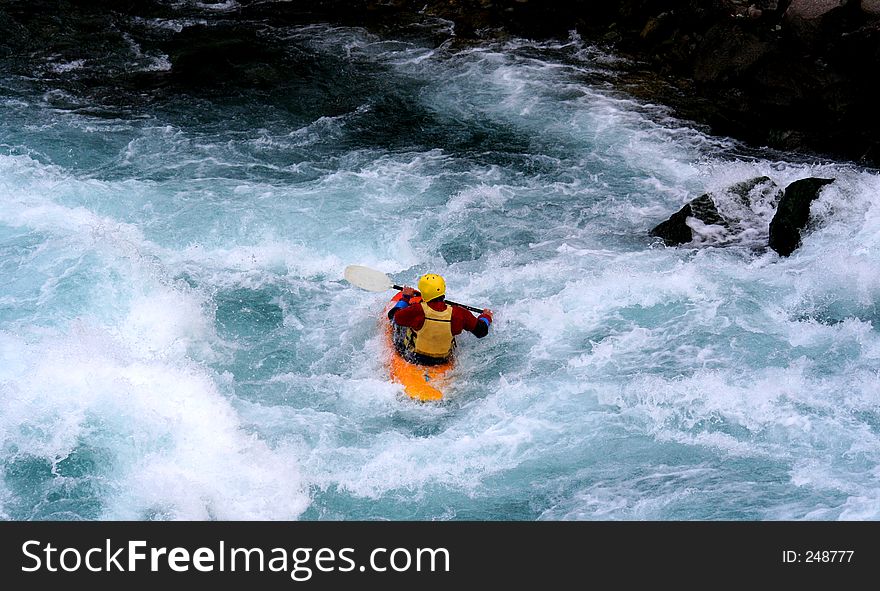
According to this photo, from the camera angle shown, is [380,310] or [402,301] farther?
[380,310]

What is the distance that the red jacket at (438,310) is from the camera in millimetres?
7934

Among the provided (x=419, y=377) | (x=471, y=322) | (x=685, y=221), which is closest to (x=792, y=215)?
(x=685, y=221)

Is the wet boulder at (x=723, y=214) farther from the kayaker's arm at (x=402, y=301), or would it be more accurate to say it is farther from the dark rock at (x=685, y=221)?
the kayaker's arm at (x=402, y=301)

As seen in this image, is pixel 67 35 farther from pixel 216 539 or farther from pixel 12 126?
pixel 216 539

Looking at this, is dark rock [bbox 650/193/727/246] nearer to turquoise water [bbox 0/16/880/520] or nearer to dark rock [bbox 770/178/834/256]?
turquoise water [bbox 0/16/880/520]

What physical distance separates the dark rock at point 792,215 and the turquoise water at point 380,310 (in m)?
0.17

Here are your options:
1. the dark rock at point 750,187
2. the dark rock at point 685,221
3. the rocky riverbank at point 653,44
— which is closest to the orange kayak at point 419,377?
the dark rock at point 685,221

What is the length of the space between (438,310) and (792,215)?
4450 millimetres

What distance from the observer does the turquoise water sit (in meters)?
7.27

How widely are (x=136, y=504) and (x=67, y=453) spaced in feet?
2.81

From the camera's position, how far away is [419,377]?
811 centimetres

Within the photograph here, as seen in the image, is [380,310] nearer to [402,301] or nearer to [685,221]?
[402,301]

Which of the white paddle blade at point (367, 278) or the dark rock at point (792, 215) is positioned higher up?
the dark rock at point (792, 215)

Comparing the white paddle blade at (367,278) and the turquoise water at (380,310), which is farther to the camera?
the white paddle blade at (367,278)
